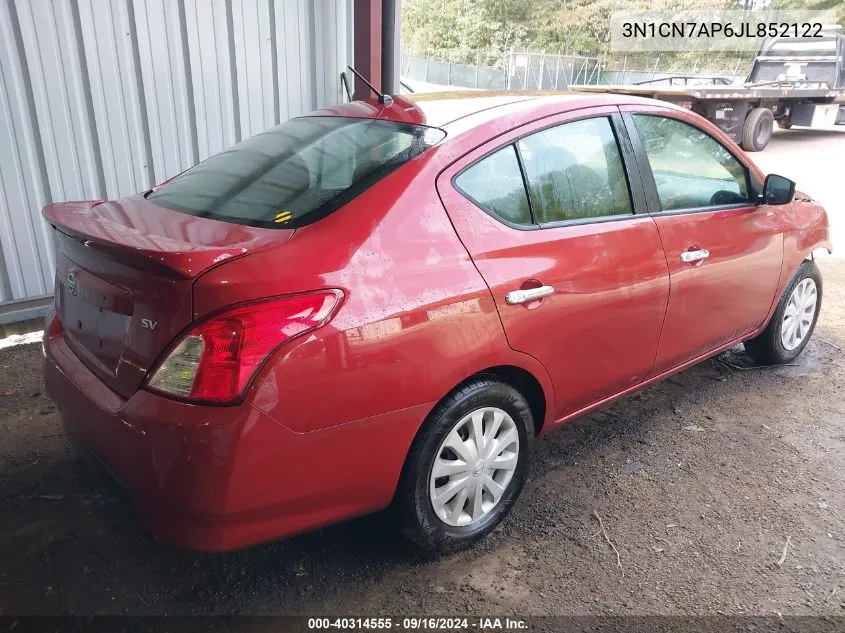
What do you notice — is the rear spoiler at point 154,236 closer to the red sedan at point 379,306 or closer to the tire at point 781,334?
the red sedan at point 379,306

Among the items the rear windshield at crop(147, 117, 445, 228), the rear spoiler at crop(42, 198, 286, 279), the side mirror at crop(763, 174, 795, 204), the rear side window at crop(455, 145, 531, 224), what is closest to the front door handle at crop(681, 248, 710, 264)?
the side mirror at crop(763, 174, 795, 204)

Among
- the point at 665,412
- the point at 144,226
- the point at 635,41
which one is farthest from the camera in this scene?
the point at 635,41

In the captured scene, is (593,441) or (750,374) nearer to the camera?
(593,441)

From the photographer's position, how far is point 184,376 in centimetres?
175

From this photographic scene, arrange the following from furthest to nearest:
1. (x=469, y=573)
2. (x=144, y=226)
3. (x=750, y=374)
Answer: (x=750, y=374)
(x=469, y=573)
(x=144, y=226)

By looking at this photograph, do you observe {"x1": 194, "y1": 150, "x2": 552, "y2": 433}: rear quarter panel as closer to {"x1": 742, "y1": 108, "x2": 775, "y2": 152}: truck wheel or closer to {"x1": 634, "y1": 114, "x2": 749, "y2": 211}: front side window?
{"x1": 634, "y1": 114, "x2": 749, "y2": 211}: front side window

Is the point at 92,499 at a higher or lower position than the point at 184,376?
lower

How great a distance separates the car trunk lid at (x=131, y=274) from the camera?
1.78 meters

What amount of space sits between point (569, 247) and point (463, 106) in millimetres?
709

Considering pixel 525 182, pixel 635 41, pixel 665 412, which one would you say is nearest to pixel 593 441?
pixel 665 412

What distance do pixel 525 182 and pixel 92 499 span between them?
215cm

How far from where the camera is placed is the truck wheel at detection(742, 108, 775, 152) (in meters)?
14.2

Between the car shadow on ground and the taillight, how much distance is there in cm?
54

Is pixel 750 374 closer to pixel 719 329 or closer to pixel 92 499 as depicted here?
pixel 719 329
